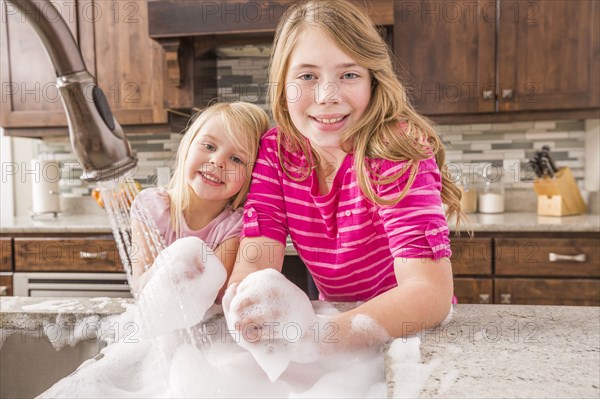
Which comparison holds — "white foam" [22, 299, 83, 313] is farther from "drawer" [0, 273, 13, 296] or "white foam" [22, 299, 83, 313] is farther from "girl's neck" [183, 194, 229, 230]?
"drawer" [0, 273, 13, 296]

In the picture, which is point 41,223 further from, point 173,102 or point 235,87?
point 235,87

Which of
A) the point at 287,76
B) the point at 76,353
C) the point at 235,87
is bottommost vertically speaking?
the point at 76,353

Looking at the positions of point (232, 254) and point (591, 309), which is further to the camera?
point (232, 254)

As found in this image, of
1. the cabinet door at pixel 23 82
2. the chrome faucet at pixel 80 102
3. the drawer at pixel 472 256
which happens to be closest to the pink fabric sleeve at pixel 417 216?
the chrome faucet at pixel 80 102

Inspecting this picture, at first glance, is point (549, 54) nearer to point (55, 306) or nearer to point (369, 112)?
point (369, 112)

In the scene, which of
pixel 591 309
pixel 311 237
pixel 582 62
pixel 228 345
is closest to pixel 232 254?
pixel 311 237

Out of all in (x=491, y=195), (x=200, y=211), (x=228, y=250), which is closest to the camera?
(x=228, y=250)

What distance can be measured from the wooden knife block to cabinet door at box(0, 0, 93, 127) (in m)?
2.12

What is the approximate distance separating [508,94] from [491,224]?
584 millimetres

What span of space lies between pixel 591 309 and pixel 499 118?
1555 mm

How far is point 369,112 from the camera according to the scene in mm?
957

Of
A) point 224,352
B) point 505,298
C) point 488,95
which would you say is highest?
point 488,95

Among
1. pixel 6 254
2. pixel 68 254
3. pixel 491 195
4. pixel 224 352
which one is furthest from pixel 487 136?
pixel 6 254

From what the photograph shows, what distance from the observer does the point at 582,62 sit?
2119mm
